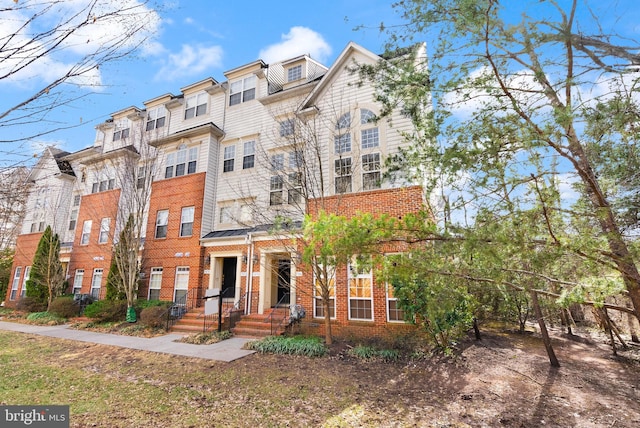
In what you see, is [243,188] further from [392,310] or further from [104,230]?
[104,230]

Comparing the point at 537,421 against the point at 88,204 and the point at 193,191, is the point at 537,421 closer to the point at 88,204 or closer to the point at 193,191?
the point at 193,191

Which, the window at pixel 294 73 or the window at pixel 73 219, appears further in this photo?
the window at pixel 73 219

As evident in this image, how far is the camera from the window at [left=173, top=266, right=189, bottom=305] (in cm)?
1488

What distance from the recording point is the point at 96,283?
60.2ft

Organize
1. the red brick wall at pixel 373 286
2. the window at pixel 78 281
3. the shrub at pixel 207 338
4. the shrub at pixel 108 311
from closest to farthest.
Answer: the shrub at pixel 207 338 < the red brick wall at pixel 373 286 < the shrub at pixel 108 311 < the window at pixel 78 281

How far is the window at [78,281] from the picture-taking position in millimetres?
18941

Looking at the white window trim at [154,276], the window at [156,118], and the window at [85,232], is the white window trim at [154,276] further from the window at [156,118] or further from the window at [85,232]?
the window at [156,118]

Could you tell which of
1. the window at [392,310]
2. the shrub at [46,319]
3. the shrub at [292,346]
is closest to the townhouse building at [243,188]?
the window at [392,310]

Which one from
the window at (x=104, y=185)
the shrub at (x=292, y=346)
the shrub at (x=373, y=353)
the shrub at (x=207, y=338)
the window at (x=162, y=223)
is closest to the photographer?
the shrub at (x=373, y=353)

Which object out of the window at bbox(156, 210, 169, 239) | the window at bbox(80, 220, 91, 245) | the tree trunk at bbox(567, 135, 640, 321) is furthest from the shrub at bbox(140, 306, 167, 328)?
the tree trunk at bbox(567, 135, 640, 321)

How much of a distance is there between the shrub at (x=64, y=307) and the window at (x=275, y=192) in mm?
12729

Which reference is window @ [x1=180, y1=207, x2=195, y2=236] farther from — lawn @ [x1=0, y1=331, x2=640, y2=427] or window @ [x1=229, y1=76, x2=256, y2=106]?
lawn @ [x1=0, y1=331, x2=640, y2=427]

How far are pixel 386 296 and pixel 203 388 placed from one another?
6.85 m

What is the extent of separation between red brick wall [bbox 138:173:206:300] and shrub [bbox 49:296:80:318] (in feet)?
12.8
